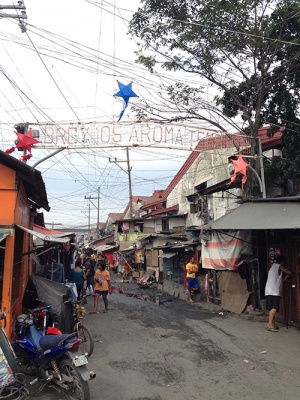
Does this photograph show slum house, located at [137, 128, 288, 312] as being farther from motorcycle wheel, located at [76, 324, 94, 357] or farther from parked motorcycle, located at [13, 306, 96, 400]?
parked motorcycle, located at [13, 306, 96, 400]

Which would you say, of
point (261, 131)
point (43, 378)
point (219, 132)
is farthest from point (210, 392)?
point (261, 131)

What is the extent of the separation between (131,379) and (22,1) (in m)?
8.61

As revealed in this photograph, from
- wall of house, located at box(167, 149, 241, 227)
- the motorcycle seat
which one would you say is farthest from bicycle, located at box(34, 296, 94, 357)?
wall of house, located at box(167, 149, 241, 227)

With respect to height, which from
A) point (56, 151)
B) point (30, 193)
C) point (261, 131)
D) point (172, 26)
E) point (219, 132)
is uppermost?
point (172, 26)

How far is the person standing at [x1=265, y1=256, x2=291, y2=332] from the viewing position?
8.66m

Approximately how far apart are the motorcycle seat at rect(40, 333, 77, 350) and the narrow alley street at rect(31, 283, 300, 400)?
2.43 ft

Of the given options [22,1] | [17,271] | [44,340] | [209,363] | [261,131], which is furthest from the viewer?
[261,131]

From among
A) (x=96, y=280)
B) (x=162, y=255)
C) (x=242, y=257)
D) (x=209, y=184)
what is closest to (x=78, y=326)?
(x=96, y=280)

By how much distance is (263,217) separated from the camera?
8562 mm

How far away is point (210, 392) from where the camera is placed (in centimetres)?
528

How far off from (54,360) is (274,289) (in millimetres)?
5614

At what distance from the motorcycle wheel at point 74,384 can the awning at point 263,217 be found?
4681 millimetres

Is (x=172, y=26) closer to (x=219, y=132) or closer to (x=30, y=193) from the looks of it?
(x=219, y=132)

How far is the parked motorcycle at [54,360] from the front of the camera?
4777 millimetres
